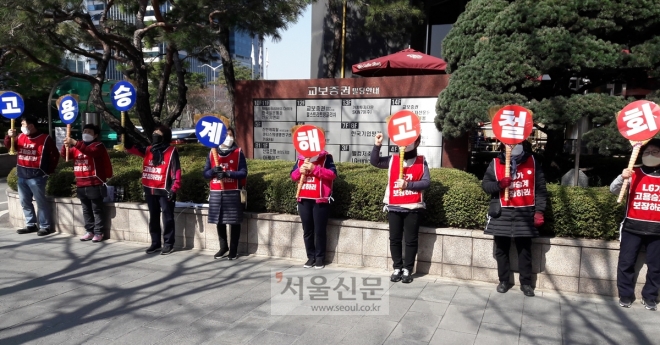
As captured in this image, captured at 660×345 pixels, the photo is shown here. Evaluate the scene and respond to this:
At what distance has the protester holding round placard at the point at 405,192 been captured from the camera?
4957 mm

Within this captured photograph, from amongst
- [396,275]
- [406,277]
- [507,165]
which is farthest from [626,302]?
[396,275]

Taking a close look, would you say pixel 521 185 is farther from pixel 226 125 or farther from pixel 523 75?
pixel 226 125

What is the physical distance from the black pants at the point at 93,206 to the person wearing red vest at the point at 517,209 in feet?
16.9

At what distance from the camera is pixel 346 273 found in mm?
5449

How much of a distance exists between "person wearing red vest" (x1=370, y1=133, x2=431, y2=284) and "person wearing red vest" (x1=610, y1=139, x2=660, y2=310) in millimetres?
1856

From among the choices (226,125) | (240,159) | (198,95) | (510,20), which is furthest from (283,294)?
(198,95)

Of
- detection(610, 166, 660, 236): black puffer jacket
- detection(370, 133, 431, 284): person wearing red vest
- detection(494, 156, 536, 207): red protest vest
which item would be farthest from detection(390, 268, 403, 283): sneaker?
detection(610, 166, 660, 236): black puffer jacket

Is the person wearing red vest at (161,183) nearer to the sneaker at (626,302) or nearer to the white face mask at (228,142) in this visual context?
the white face mask at (228,142)

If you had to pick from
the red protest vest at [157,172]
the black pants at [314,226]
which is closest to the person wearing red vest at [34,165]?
the red protest vest at [157,172]

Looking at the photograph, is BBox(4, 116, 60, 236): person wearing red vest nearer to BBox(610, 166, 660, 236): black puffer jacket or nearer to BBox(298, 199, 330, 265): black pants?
BBox(298, 199, 330, 265): black pants

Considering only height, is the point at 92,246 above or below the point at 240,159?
below

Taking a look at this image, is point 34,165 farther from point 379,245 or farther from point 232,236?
point 379,245

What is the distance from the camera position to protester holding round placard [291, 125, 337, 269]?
539cm

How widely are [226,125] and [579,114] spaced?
14.7 feet
